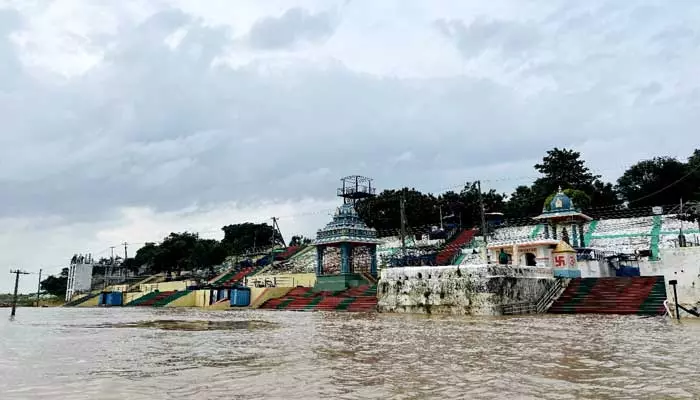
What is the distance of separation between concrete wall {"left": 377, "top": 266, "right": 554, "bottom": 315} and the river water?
8.64m

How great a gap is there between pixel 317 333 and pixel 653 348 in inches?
327

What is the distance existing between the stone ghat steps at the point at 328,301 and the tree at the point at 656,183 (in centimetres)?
3575

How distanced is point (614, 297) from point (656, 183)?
3905cm

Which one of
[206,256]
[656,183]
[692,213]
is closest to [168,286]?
[206,256]

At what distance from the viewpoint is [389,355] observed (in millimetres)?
9719

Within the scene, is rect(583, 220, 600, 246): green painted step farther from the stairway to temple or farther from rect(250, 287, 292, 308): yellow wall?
rect(250, 287, 292, 308): yellow wall

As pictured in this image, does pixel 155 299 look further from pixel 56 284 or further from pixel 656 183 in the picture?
pixel 656 183

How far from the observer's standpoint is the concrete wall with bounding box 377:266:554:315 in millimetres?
22719

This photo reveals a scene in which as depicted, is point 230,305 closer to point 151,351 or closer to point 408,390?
point 151,351

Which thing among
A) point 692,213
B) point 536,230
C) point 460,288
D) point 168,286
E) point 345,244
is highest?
point 536,230

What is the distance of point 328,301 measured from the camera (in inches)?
1280

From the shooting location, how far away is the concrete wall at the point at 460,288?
74.5 feet

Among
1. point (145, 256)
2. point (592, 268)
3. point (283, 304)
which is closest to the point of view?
point (592, 268)

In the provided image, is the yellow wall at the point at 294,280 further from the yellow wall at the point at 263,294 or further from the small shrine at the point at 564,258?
the small shrine at the point at 564,258
